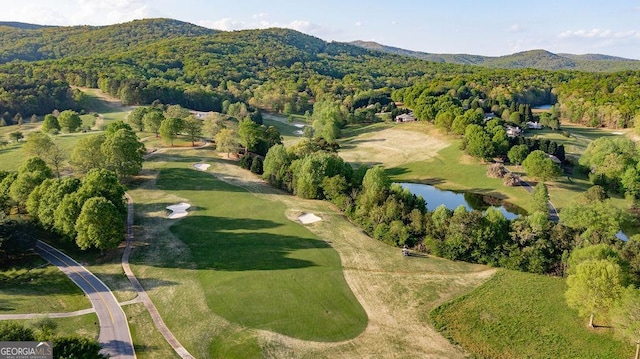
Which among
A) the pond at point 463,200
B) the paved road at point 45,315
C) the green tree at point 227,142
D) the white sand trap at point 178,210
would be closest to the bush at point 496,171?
the pond at point 463,200

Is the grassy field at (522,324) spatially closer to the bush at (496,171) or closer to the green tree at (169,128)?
the bush at (496,171)

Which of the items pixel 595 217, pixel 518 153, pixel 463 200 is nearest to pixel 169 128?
pixel 463 200

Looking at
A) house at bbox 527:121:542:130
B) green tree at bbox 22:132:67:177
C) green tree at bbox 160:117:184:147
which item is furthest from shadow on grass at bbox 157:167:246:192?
house at bbox 527:121:542:130

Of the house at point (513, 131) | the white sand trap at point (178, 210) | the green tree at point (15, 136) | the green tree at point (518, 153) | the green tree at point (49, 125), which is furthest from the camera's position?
the house at point (513, 131)

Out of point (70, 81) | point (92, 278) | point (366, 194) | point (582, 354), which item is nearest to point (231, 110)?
point (70, 81)

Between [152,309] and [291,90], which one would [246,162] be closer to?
[152,309]

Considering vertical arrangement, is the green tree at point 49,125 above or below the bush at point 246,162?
above
